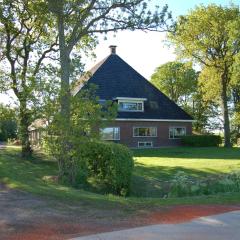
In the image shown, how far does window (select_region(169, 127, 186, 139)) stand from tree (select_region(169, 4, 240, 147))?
14.4 ft

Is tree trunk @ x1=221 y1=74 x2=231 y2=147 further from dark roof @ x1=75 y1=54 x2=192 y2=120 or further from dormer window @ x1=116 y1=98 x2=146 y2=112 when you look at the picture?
dormer window @ x1=116 y1=98 x2=146 y2=112

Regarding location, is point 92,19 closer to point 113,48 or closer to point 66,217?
point 66,217

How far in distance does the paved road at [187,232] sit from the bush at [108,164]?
25.7 feet

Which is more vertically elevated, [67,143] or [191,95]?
[191,95]

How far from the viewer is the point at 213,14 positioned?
49312 mm

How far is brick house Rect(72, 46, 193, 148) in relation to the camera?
4638 centimetres

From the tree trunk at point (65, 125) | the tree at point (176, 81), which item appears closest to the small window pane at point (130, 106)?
the tree trunk at point (65, 125)

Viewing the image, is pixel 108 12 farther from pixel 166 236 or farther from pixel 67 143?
pixel 166 236

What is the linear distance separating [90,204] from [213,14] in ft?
137

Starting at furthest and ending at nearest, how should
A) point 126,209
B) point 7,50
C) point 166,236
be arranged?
point 7,50 < point 126,209 < point 166,236

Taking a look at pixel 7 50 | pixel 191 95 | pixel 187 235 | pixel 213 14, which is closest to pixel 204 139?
pixel 213 14

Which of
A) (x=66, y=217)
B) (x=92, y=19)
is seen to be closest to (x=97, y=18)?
(x=92, y=19)

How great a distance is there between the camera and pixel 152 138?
48.7 meters

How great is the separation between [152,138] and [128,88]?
5519 millimetres
